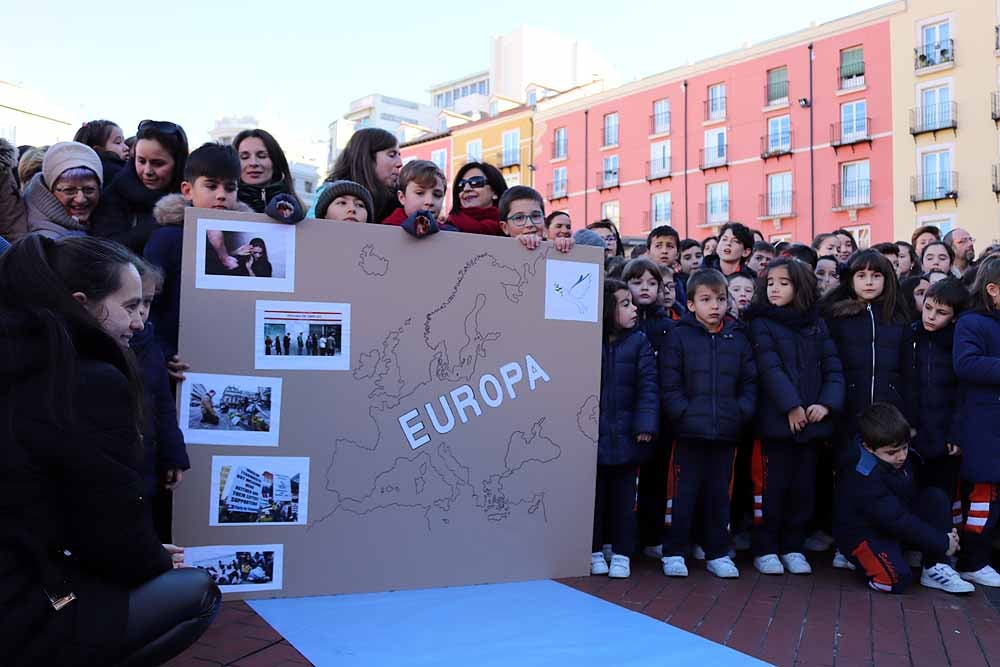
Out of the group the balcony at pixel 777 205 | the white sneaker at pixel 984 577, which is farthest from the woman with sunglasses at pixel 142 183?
the balcony at pixel 777 205

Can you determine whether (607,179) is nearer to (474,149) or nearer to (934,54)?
(474,149)

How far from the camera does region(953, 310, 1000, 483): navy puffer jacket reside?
4332 millimetres

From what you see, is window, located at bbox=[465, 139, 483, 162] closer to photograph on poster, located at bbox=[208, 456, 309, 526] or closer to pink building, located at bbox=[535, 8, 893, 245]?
pink building, located at bbox=[535, 8, 893, 245]

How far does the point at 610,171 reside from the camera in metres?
37.3

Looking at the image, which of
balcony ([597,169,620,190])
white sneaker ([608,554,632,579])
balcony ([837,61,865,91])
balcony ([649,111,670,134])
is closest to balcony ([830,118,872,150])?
balcony ([837,61,865,91])

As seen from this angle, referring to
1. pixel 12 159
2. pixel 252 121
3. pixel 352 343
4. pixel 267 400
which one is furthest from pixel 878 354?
pixel 252 121

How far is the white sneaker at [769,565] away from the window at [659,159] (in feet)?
105

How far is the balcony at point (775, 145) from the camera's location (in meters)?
31.3

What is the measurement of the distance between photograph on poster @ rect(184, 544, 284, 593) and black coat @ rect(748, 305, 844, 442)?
8.71ft

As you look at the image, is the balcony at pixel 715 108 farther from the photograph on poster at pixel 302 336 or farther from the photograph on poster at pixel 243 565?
the photograph on poster at pixel 243 565

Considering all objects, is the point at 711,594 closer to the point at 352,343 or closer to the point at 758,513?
the point at 758,513

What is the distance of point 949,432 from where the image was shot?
4.54 m

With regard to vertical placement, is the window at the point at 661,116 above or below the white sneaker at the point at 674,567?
above

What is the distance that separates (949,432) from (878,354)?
0.56m
